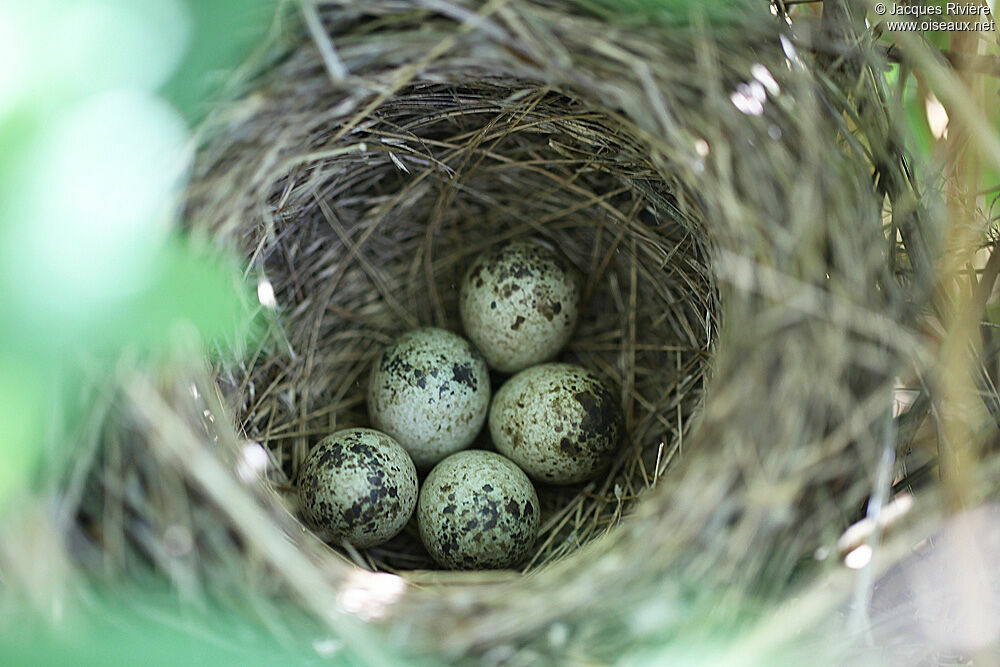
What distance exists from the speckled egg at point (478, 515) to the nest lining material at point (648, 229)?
0.34 feet

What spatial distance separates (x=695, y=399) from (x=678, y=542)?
46 centimetres

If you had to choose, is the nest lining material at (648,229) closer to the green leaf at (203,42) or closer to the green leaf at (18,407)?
the green leaf at (203,42)

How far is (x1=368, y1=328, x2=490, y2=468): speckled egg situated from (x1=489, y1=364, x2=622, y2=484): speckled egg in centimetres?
7

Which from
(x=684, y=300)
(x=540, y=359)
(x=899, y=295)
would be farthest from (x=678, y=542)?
(x=540, y=359)

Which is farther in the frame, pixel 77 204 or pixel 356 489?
pixel 356 489

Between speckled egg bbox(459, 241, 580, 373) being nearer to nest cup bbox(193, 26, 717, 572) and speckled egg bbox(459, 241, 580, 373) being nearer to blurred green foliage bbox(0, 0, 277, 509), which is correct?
nest cup bbox(193, 26, 717, 572)

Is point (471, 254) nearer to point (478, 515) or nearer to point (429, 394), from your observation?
point (429, 394)

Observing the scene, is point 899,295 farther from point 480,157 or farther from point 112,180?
point 112,180

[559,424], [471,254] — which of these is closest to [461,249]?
[471,254]

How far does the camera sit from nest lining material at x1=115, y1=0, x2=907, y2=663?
33.8 inches

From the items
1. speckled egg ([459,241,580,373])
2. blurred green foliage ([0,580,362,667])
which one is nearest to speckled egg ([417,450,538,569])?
speckled egg ([459,241,580,373])

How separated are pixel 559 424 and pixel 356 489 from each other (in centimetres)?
37

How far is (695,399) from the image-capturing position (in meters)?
1.27

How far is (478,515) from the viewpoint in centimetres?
126
